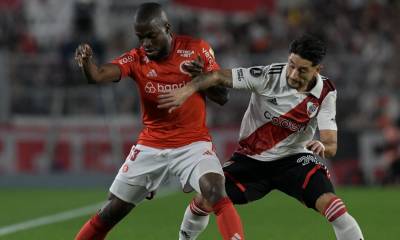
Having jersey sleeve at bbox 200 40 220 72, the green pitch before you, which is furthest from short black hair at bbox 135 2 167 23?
the green pitch

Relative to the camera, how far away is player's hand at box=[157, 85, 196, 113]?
276 inches

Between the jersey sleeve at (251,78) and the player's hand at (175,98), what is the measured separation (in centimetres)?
53

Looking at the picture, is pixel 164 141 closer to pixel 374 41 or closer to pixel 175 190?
pixel 175 190

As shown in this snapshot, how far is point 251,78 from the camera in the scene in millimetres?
7637

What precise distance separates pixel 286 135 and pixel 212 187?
965 mm

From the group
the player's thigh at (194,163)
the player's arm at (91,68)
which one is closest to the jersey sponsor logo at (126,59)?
the player's arm at (91,68)

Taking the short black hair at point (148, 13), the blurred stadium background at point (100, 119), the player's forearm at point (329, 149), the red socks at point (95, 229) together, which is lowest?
the blurred stadium background at point (100, 119)

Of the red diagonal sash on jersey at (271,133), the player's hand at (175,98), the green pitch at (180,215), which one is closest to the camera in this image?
the player's hand at (175,98)

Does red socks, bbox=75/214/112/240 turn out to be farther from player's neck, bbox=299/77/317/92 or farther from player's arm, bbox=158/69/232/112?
player's neck, bbox=299/77/317/92

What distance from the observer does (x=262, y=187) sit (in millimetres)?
7926

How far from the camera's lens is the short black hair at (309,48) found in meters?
7.35

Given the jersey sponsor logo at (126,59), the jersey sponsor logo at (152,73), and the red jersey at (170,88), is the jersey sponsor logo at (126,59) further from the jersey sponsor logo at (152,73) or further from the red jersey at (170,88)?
the jersey sponsor logo at (152,73)

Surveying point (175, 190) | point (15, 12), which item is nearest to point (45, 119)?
point (175, 190)

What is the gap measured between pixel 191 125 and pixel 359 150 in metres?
10.4
